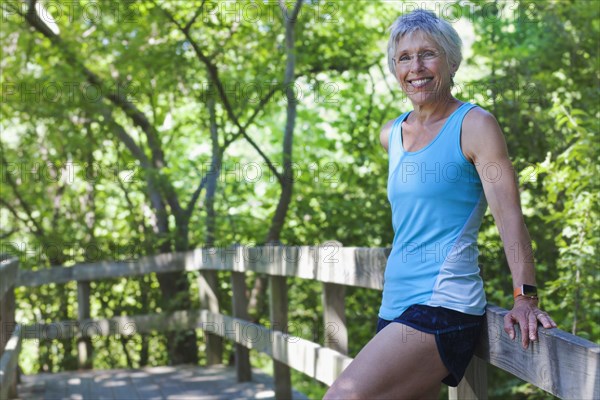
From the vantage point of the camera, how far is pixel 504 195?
234 cm

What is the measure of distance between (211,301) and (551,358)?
15.9ft

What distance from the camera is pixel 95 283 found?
8352 millimetres

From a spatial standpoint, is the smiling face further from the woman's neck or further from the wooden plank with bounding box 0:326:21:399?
the wooden plank with bounding box 0:326:21:399

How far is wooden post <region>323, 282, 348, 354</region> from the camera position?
397 cm

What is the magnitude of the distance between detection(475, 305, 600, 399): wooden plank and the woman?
0.05 m

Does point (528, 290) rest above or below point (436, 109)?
below

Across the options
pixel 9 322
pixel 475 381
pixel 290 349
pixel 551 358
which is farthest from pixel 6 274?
pixel 551 358

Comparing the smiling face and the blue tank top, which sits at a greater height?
the smiling face

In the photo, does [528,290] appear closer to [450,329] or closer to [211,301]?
[450,329]

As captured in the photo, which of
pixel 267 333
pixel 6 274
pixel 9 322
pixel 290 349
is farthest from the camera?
pixel 9 322

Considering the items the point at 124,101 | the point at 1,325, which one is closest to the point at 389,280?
the point at 1,325

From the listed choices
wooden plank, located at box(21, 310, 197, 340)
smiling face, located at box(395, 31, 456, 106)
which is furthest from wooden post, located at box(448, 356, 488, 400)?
wooden plank, located at box(21, 310, 197, 340)

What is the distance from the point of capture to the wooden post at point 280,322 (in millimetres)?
5039

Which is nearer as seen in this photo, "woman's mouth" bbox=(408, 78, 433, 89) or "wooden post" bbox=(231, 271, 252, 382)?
"woman's mouth" bbox=(408, 78, 433, 89)
